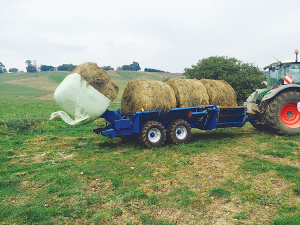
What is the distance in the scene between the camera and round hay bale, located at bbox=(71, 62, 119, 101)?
6875mm

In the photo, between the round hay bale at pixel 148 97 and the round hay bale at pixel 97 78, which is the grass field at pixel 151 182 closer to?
the round hay bale at pixel 148 97

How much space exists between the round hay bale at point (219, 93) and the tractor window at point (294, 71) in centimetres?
222

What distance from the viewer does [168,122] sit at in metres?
8.36

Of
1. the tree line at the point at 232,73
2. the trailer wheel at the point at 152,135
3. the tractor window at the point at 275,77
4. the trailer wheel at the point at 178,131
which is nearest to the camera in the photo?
the trailer wheel at the point at 152,135

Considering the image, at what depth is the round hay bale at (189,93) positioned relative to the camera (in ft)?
A: 27.1

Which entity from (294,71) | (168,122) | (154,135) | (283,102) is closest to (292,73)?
(294,71)

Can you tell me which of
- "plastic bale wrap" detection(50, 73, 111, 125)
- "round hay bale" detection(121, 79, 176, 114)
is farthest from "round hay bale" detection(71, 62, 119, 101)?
"round hay bale" detection(121, 79, 176, 114)

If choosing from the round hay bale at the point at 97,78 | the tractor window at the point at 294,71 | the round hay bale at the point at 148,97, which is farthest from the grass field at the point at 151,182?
the tractor window at the point at 294,71

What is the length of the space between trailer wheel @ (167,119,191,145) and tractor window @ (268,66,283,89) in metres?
4.24

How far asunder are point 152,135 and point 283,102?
16.8 feet

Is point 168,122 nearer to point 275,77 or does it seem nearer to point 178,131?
point 178,131

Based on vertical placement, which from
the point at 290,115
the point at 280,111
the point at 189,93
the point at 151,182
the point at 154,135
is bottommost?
the point at 151,182

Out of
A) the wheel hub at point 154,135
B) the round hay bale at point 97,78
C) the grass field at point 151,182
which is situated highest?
the round hay bale at point 97,78

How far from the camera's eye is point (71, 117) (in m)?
7.16
